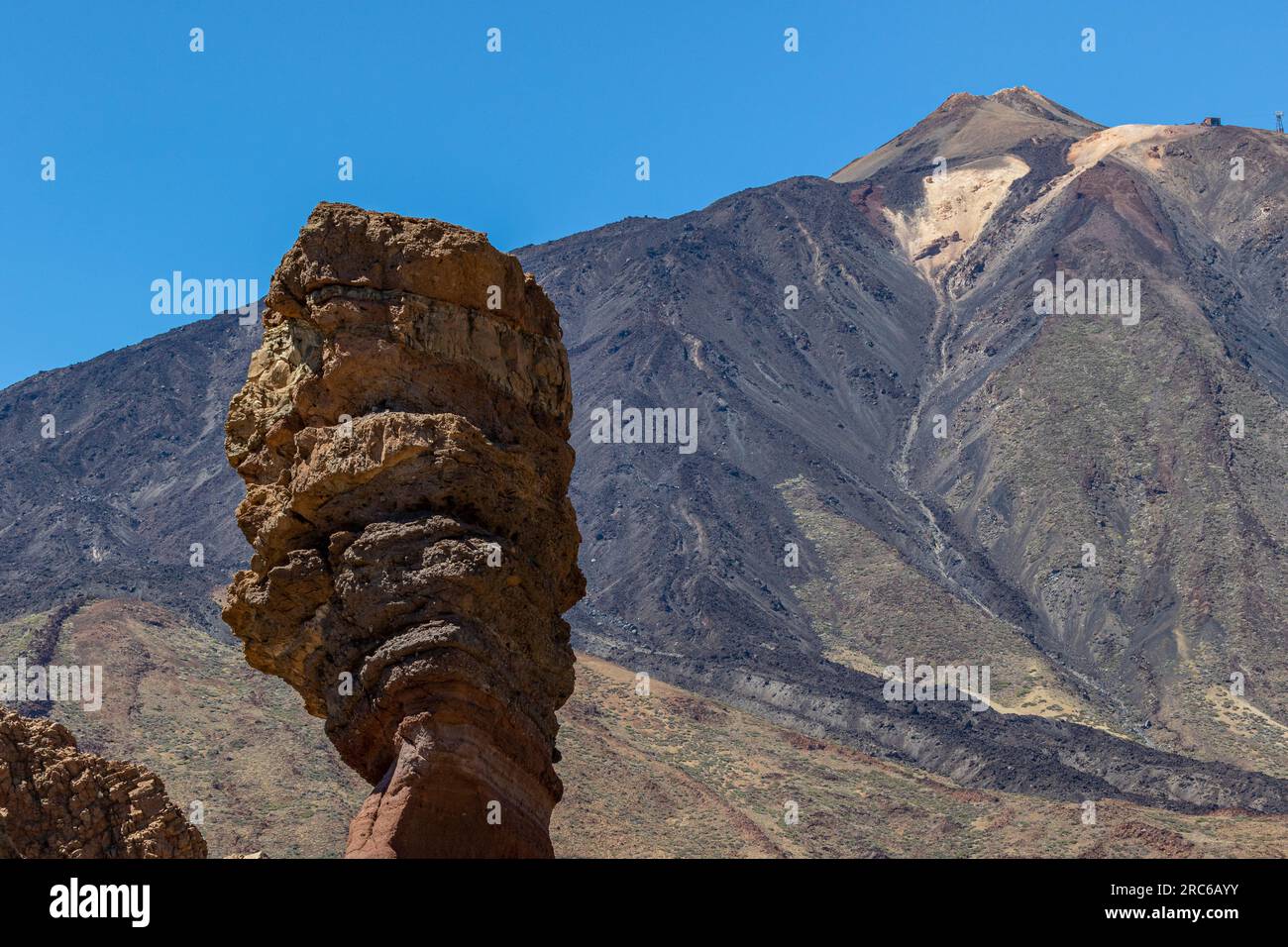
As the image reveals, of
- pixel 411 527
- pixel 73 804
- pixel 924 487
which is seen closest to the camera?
pixel 411 527

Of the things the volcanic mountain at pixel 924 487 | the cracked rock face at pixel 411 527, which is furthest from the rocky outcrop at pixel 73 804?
the volcanic mountain at pixel 924 487

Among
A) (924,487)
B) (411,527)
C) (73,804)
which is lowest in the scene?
(73,804)

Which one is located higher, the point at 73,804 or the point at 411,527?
the point at 411,527

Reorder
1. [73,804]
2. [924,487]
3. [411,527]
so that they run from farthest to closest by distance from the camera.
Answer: [924,487]
[73,804]
[411,527]

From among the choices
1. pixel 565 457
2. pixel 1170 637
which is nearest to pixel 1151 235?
pixel 1170 637

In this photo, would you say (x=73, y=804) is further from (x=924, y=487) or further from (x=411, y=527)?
(x=924, y=487)

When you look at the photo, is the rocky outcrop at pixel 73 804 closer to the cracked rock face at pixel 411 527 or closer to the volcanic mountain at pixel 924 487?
the cracked rock face at pixel 411 527

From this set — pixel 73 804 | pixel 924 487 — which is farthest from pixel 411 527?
pixel 924 487
